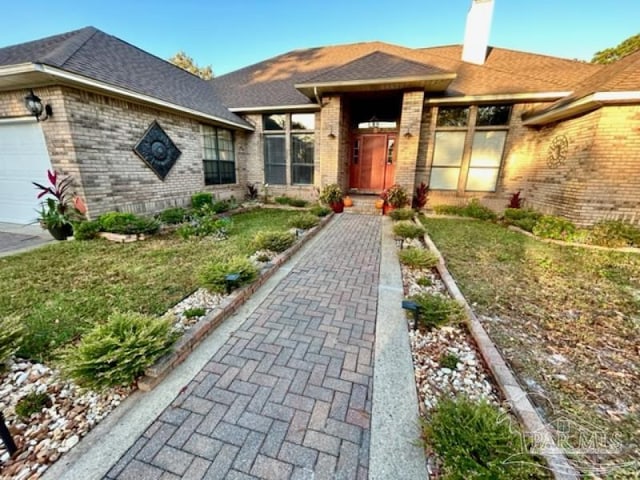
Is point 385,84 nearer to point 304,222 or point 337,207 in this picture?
point 337,207

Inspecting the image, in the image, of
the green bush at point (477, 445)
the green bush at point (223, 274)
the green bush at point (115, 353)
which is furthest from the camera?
the green bush at point (223, 274)

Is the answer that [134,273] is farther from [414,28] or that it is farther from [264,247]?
[414,28]

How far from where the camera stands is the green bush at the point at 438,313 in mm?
2707

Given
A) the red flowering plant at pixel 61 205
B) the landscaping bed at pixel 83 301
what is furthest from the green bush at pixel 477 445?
the red flowering plant at pixel 61 205

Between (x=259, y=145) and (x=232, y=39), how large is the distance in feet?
41.7

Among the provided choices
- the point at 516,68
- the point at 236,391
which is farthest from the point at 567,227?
the point at 236,391

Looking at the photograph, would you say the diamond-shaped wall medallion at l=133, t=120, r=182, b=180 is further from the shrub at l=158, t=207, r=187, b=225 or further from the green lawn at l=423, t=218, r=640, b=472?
the green lawn at l=423, t=218, r=640, b=472

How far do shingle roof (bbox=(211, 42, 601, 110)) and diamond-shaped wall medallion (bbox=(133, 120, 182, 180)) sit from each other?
3.99 metres

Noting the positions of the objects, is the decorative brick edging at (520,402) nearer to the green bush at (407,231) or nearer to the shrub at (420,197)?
the green bush at (407,231)

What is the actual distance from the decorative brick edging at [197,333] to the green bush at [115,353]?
80 millimetres

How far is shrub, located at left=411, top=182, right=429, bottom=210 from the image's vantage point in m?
9.53

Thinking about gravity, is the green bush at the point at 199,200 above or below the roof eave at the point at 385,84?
below

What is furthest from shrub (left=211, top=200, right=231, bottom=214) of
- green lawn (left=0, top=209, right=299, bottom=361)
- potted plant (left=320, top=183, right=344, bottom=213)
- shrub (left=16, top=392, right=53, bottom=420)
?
shrub (left=16, top=392, right=53, bottom=420)

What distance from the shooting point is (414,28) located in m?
12.5
